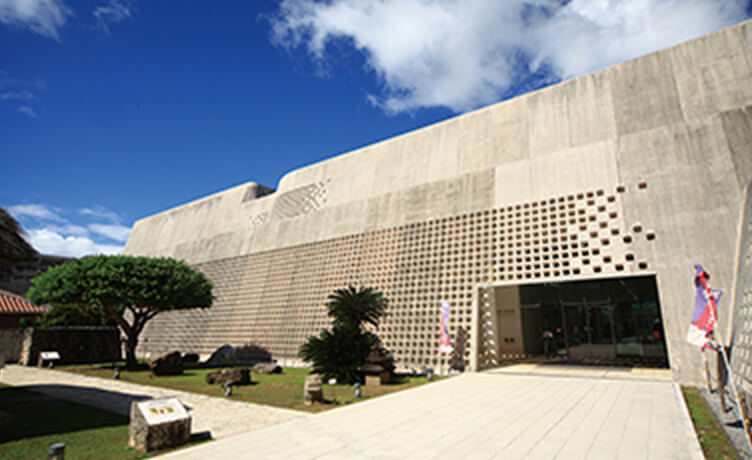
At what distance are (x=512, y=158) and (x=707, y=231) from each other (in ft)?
23.2

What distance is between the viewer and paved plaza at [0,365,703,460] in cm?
515

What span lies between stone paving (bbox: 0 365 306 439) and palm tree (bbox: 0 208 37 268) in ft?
11.9

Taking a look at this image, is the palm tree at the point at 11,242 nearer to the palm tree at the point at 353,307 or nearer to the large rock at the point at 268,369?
the palm tree at the point at 353,307

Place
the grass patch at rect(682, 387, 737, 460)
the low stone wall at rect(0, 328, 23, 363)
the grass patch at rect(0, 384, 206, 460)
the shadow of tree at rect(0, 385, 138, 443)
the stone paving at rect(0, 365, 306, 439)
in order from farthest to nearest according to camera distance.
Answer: the low stone wall at rect(0, 328, 23, 363) < the stone paving at rect(0, 365, 306, 439) < the shadow of tree at rect(0, 385, 138, 443) < the grass patch at rect(0, 384, 206, 460) < the grass patch at rect(682, 387, 737, 460)

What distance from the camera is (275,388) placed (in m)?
11.2

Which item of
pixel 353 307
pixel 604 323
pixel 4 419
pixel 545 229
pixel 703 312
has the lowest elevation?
pixel 4 419

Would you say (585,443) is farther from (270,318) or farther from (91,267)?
(91,267)

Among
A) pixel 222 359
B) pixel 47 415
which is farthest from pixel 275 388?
pixel 222 359

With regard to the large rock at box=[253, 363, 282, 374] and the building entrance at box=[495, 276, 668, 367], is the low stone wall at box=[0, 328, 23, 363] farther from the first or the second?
the building entrance at box=[495, 276, 668, 367]

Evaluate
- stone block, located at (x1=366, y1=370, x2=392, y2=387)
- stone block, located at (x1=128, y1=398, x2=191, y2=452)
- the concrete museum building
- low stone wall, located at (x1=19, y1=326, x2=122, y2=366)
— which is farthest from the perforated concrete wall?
low stone wall, located at (x1=19, y1=326, x2=122, y2=366)

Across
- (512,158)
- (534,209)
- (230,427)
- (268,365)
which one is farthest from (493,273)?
(230,427)

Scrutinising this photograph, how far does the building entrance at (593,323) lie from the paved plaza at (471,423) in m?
6.00

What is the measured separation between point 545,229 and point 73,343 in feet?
73.3

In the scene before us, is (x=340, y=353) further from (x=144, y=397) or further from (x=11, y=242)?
(x=11, y=242)
